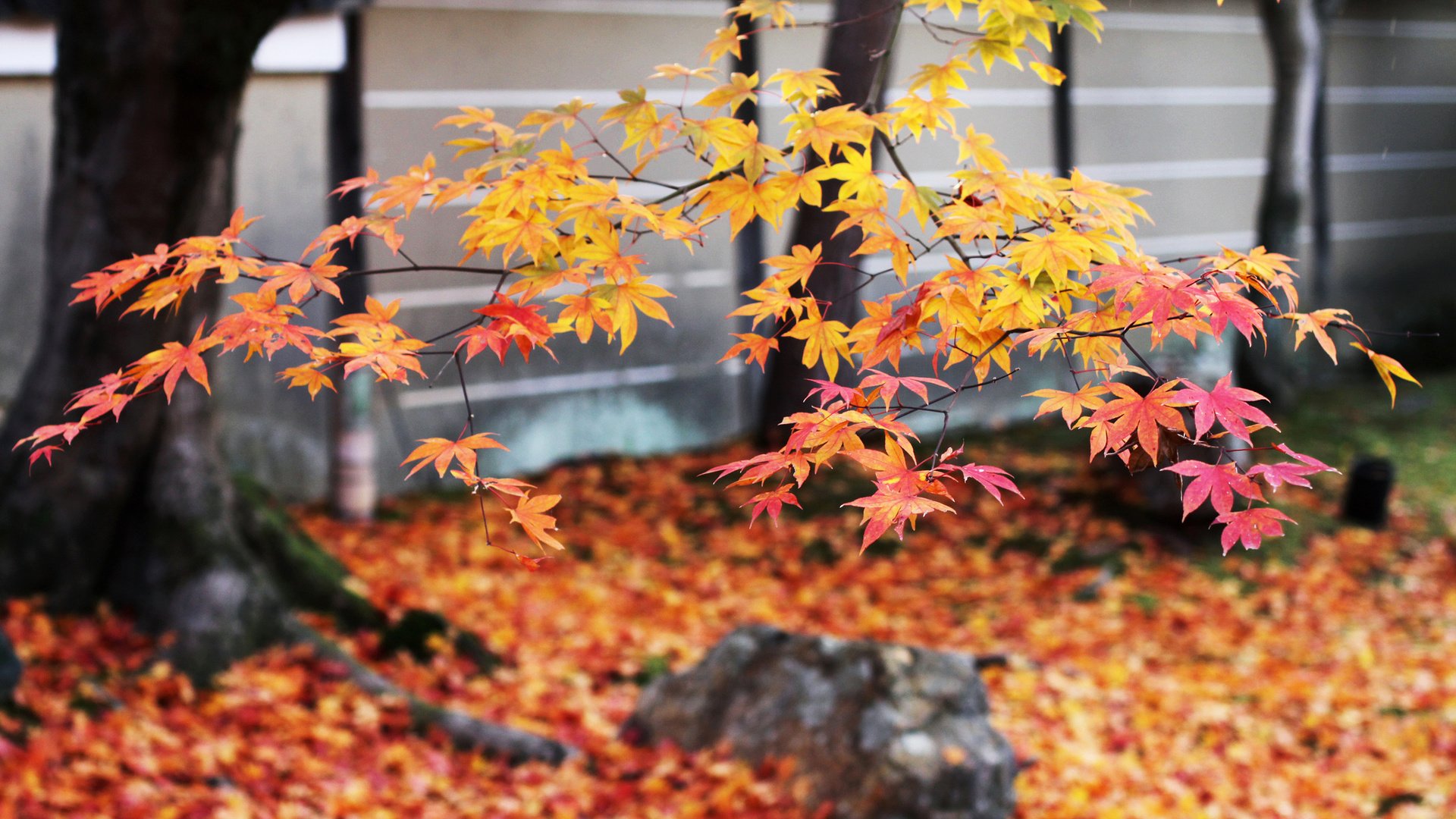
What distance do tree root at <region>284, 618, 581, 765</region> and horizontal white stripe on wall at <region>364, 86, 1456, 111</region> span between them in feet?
8.67

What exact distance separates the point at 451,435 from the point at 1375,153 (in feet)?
32.5

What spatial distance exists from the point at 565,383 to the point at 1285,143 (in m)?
6.06

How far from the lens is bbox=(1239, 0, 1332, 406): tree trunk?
30.5ft

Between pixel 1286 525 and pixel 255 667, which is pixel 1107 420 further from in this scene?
pixel 1286 525

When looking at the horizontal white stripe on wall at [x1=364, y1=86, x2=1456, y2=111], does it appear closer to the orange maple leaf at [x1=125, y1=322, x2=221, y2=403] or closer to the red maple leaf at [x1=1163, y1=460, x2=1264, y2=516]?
the orange maple leaf at [x1=125, y1=322, x2=221, y2=403]

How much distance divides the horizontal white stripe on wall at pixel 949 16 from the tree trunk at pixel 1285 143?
40.6 inches

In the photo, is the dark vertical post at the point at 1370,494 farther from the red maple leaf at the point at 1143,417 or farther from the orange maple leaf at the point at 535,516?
the orange maple leaf at the point at 535,516

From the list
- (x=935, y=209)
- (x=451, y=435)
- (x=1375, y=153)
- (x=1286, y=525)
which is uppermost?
(x=1375, y=153)

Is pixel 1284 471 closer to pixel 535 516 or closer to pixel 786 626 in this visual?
pixel 535 516

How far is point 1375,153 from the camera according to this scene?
12250 mm

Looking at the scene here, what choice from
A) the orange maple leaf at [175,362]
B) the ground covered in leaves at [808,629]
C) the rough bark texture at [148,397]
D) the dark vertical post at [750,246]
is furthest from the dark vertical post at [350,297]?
the orange maple leaf at [175,362]

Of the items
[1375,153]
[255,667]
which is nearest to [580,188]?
[255,667]

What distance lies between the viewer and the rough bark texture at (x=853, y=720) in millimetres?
4004

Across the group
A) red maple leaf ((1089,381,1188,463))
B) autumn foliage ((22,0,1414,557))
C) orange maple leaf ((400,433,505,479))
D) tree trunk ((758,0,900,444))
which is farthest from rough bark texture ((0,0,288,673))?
red maple leaf ((1089,381,1188,463))
